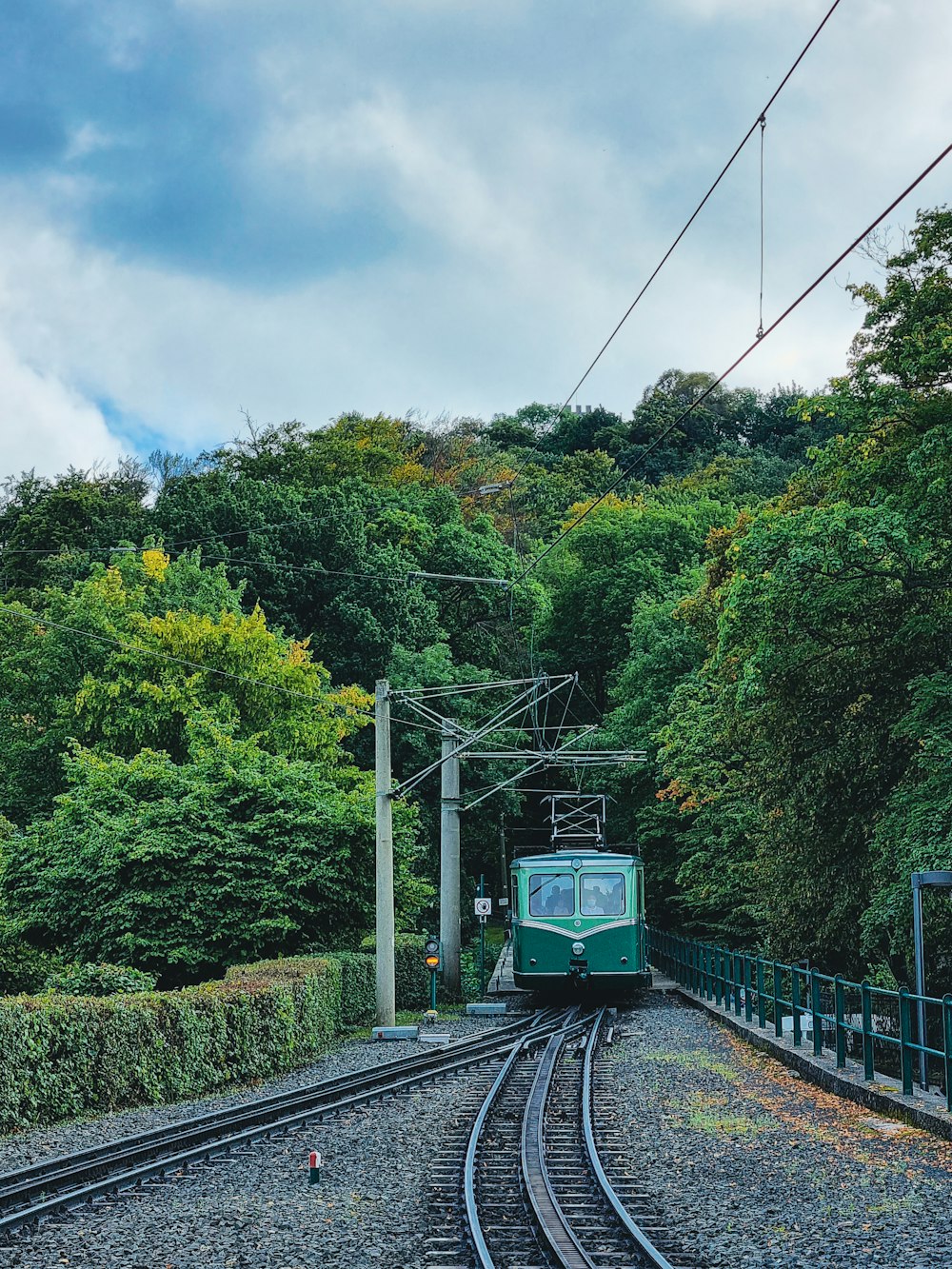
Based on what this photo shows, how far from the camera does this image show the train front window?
29.2 metres

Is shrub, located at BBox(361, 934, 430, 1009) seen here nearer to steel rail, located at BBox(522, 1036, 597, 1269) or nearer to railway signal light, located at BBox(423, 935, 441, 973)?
railway signal light, located at BBox(423, 935, 441, 973)

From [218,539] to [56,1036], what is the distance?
36349 millimetres

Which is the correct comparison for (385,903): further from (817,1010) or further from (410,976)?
(817,1010)

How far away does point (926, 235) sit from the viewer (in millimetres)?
22094

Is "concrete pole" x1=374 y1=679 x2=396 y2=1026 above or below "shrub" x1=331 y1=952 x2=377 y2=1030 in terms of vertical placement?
above

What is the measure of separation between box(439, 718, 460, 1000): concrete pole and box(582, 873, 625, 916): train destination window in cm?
385

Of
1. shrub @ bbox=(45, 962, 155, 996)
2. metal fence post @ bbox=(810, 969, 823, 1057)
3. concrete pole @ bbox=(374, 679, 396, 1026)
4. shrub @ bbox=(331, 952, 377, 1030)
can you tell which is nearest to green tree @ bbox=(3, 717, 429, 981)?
shrub @ bbox=(331, 952, 377, 1030)

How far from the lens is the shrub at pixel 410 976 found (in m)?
31.6

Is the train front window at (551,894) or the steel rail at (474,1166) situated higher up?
the train front window at (551,894)

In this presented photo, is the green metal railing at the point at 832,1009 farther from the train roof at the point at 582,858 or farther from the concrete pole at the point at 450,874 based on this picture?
the concrete pole at the point at 450,874

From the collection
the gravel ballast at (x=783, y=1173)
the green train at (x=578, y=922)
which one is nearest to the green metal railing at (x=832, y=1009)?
the gravel ballast at (x=783, y=1173)

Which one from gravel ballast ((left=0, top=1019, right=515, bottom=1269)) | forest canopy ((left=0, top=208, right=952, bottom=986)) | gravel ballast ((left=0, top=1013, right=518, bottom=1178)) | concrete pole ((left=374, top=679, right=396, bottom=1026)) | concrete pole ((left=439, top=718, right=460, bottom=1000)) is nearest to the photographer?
gravel ballast ((left=0, top=1019, right=515, bottom=1269))

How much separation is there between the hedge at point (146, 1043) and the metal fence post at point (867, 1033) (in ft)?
26.2

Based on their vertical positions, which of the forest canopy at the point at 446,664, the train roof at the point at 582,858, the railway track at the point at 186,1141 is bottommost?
the railway track at the point at 186,1141
